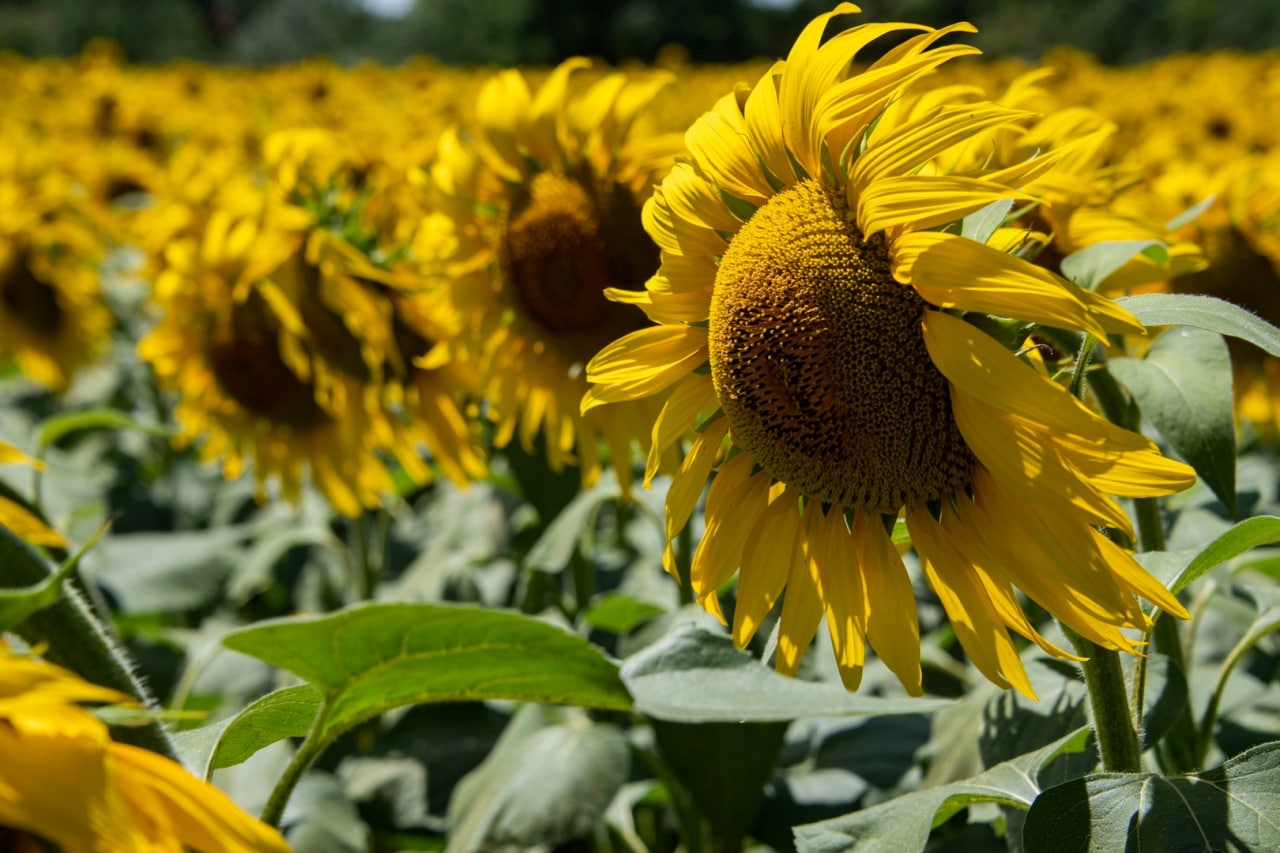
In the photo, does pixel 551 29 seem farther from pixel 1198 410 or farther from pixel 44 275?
pixel 1198 410

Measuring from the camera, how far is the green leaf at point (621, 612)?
175 cm

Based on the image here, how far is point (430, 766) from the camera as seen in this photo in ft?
6.46

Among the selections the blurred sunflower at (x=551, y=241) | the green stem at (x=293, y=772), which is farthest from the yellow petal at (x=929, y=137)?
the blurred sunflower at (x=551, y=241)

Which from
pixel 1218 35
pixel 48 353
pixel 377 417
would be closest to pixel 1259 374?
pixel 377 417

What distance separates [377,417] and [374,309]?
33 cm

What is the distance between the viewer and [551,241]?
1.90 m

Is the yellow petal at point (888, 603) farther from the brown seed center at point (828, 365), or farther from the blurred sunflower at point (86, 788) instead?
the blurred sunflower at point (86, 788)

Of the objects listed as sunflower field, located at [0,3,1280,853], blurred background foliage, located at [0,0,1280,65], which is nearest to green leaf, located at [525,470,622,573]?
sunflower field, located at [0,3,1280,853]

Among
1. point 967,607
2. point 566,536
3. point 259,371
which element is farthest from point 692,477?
point 259,371

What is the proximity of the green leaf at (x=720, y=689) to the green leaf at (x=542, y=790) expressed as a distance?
2.07 ft

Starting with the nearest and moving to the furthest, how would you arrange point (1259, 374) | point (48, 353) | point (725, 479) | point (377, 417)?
point (725, 479)
point (1259, 374)
point (377, 417)
point (48, 353)

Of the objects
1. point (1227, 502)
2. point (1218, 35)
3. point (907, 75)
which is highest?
point (907, 75)

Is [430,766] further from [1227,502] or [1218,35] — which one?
[1218,35]

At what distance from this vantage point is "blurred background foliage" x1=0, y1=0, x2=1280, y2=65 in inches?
817
